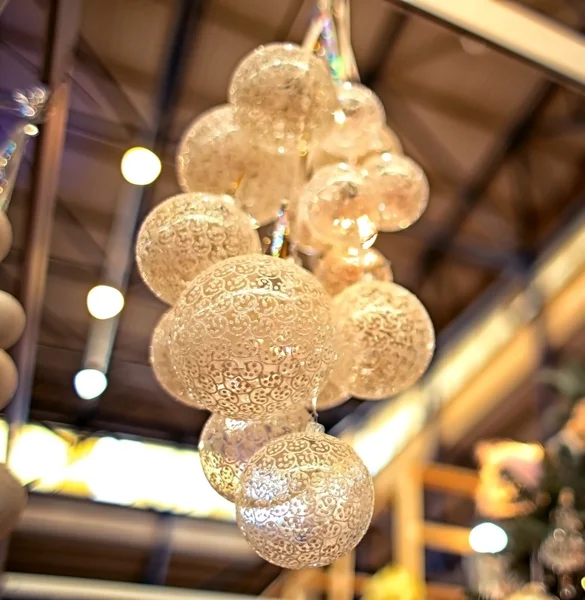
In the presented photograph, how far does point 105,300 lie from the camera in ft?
17.8

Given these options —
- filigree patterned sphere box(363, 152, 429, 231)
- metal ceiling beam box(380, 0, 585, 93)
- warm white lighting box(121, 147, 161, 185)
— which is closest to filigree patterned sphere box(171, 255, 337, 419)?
filigree patterned sphere box(363, 152, 429, 231)

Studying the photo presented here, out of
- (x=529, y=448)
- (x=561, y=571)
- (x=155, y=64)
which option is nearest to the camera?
(x=561, y=571)

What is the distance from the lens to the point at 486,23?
9.50ft

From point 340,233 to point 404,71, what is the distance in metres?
3.45

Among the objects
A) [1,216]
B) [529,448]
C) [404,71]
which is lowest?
[1,216]

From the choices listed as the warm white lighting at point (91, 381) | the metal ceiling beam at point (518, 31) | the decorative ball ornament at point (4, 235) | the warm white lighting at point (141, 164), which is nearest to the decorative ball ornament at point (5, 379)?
the decorative ball ornament at point (4, 235)

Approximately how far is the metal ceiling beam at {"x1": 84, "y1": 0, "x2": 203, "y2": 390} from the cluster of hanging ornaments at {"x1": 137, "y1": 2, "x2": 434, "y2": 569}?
8.25 feet

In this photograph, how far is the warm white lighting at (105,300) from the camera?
541cm

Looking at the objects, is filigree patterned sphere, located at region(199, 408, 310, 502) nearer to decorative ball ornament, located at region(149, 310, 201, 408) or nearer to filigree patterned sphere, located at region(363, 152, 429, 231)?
decorative ball ornament, located at region(149, 310, 201, 408)

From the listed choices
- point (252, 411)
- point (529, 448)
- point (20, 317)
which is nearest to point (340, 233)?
point (252, 411)

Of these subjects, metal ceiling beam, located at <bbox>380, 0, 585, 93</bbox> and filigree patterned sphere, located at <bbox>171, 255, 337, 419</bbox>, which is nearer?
filigree patterned sphere, located at <bbox>171, 255, 337, 419</bbox>

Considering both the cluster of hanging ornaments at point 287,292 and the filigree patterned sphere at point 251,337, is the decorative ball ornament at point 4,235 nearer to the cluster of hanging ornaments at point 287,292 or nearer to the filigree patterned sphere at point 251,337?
the cluster of hanging ornaments at point 287,292

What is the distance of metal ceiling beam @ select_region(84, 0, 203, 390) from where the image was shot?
4.49 metres

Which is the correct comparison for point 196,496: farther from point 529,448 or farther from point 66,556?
point 529,448
